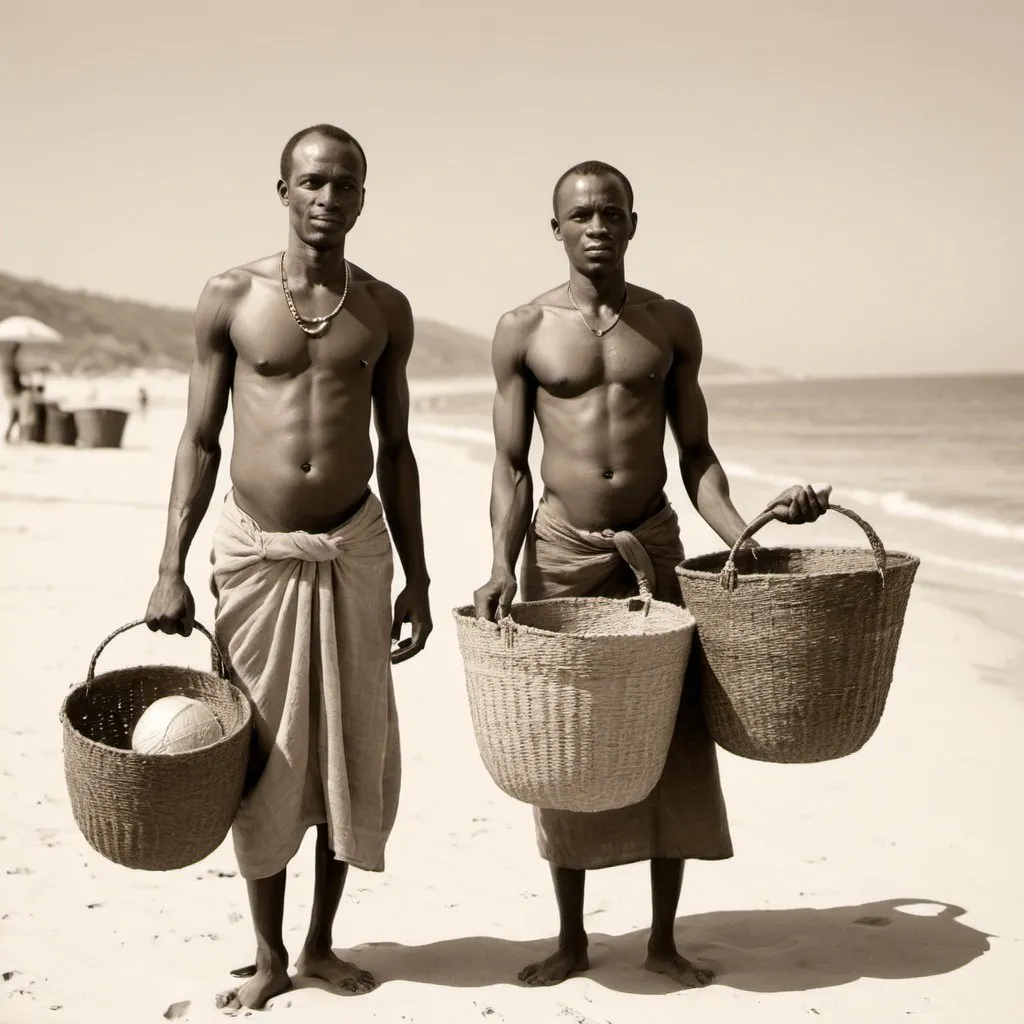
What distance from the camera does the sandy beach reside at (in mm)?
3908

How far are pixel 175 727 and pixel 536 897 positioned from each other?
1.66m

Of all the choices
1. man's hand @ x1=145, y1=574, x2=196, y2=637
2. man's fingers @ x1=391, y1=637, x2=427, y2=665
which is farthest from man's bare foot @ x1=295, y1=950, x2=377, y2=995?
man's hand @ x1=145, y1=574, x2=196, y2=637

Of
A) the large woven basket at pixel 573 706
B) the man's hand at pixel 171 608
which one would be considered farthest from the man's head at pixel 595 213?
the man's hand at pixel 171 608

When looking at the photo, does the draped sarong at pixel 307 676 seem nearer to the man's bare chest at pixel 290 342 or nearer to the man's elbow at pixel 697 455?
the man's bare chest at pixel 290 342

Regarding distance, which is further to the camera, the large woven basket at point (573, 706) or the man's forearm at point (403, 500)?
the man's forearm at point (403, 500)

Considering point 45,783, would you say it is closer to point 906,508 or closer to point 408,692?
point 408,692

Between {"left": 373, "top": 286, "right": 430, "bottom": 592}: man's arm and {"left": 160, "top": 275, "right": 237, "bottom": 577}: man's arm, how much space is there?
439 millimetres

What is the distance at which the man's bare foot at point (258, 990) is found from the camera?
3.84 meters

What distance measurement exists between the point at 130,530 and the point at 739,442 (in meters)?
26.6

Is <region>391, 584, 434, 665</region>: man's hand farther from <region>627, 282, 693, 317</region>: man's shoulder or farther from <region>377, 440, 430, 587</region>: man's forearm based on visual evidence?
<region>627, 282, 693, 317</region>: man's shoulder

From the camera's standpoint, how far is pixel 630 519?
4.11 metres

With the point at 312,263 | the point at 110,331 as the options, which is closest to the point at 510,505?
the point at 312,263

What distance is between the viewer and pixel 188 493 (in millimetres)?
3916

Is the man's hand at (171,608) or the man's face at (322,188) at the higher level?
the man's face at (322,188)
